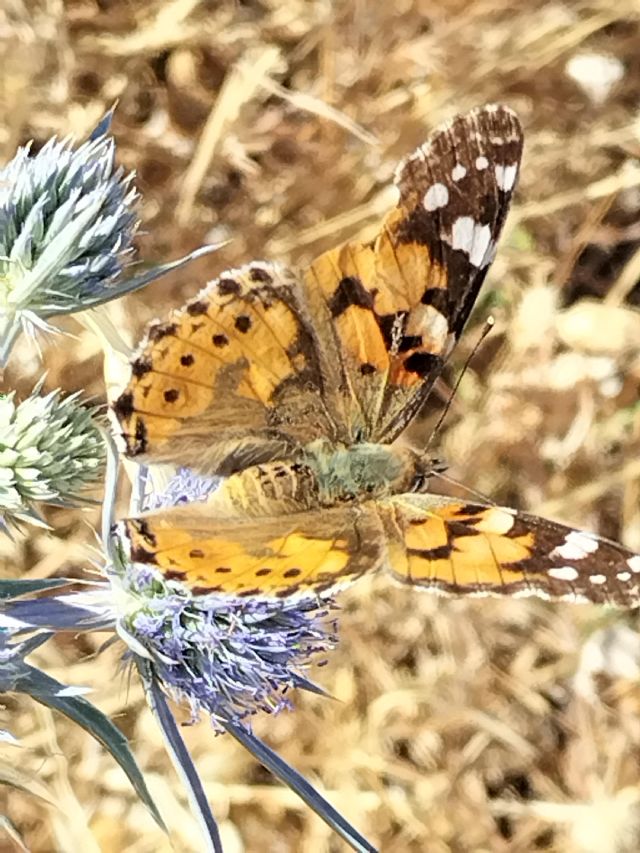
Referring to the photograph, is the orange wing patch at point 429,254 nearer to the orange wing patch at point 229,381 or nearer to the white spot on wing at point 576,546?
the orange wing patch at point 229,381

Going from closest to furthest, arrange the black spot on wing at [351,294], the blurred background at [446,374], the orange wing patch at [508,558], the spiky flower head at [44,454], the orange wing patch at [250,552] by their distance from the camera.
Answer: the orange wing patch at [250,552], the orange wing patch at [508,558], the spiky flower head at [44,454], the black spot on wing at [351,294], the blurred background at [446,374]

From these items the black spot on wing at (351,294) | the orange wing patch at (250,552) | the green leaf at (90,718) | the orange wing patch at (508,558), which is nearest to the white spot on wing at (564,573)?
the orange wing patch at (508,558)

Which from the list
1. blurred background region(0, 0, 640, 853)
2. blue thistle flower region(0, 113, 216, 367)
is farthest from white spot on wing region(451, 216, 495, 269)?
blurred background region(0, 0, 640, 853)

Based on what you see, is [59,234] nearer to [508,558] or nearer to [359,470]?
[359,470]

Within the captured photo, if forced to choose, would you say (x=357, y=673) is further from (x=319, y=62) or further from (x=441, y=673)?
(x=319, y=62)

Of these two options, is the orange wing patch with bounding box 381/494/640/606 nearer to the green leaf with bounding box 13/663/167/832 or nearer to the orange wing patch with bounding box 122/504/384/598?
the orange wing patch with bounding box 122/504/384/598

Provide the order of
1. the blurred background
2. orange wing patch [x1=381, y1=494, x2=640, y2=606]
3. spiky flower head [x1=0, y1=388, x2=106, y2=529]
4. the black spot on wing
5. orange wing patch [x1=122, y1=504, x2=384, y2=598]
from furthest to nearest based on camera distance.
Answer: the blurred background → the black spot on wing → spiky flower head [x1=0, y1=388, x2=106, y2=529] → orange wing patch [x1=381, y1=494, x2=640, y2=606] → orange wing patch [x1=122, y1=504, x2=384, y2=598]

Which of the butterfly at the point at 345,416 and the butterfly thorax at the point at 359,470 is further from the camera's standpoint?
the butterfly thorax at the point at 359,470
